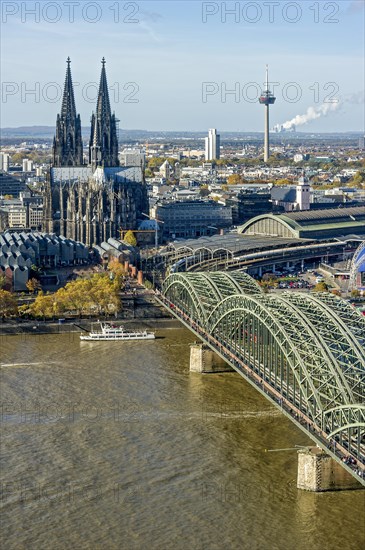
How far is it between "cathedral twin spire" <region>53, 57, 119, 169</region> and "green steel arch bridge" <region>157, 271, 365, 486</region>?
2685 cm

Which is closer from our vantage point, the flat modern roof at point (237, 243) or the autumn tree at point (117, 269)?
the autumn tree at point (117, 269)

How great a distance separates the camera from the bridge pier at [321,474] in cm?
1995

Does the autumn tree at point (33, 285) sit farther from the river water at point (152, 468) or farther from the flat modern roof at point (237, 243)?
the river water at point (152, 468)

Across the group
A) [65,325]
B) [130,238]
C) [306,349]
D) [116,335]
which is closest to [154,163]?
[130,238]

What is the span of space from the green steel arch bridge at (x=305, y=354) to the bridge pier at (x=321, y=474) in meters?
0.35

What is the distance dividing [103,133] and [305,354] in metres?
36.7

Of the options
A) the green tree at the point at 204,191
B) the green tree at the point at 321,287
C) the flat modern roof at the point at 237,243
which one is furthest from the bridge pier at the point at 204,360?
the green tree at the point at 204,191

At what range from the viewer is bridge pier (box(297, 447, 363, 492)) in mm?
19953

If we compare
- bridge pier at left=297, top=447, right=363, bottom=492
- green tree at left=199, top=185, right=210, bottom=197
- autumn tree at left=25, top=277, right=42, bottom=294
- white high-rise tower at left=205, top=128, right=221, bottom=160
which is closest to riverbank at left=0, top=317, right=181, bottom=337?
autumn tree at left=25, top=277, right=42, bottom=294

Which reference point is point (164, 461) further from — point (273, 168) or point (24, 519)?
point (273, 168)

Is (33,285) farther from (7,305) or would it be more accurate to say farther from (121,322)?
(121,322)

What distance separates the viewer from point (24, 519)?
18.8 meters

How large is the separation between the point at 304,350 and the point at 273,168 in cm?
9173

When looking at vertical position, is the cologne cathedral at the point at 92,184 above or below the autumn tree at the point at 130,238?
above
